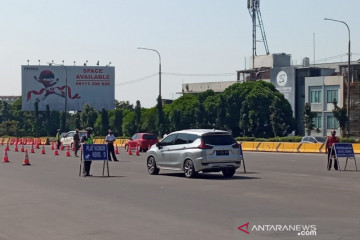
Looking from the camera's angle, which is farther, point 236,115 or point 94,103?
point 94,103

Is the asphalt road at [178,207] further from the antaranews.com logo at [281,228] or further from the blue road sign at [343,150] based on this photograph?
the blue road sign at [343,150]

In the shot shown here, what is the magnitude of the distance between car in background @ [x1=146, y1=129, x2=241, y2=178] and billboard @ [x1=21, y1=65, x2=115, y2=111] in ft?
257

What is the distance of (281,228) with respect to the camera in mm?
12719

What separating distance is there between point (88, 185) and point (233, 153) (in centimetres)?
532

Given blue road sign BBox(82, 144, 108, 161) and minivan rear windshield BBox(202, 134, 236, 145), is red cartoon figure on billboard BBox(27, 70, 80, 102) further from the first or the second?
minivan rear windshield BBox(202, 134, 236, 145)

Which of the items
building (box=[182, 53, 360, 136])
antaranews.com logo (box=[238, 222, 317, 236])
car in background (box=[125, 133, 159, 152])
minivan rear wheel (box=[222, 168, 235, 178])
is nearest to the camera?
antaranews.com logo (box=[238, 222, 317, 236])

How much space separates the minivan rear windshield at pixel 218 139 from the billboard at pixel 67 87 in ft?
260

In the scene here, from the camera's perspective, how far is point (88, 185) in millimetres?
22453

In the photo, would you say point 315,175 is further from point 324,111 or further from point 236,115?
point 324,111

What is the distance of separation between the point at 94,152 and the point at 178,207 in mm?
10938

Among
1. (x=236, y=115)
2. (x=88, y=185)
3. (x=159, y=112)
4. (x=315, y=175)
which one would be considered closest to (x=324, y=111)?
(x=236, y=115)

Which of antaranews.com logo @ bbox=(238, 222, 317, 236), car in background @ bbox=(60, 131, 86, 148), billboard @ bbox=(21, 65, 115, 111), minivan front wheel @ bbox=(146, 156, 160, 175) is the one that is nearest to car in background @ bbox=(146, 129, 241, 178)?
minivan front wheel @ bbox=(146, 156, 160, 175)

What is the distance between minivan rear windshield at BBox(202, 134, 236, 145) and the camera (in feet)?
81.9

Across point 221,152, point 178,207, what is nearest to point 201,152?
point 221,152
